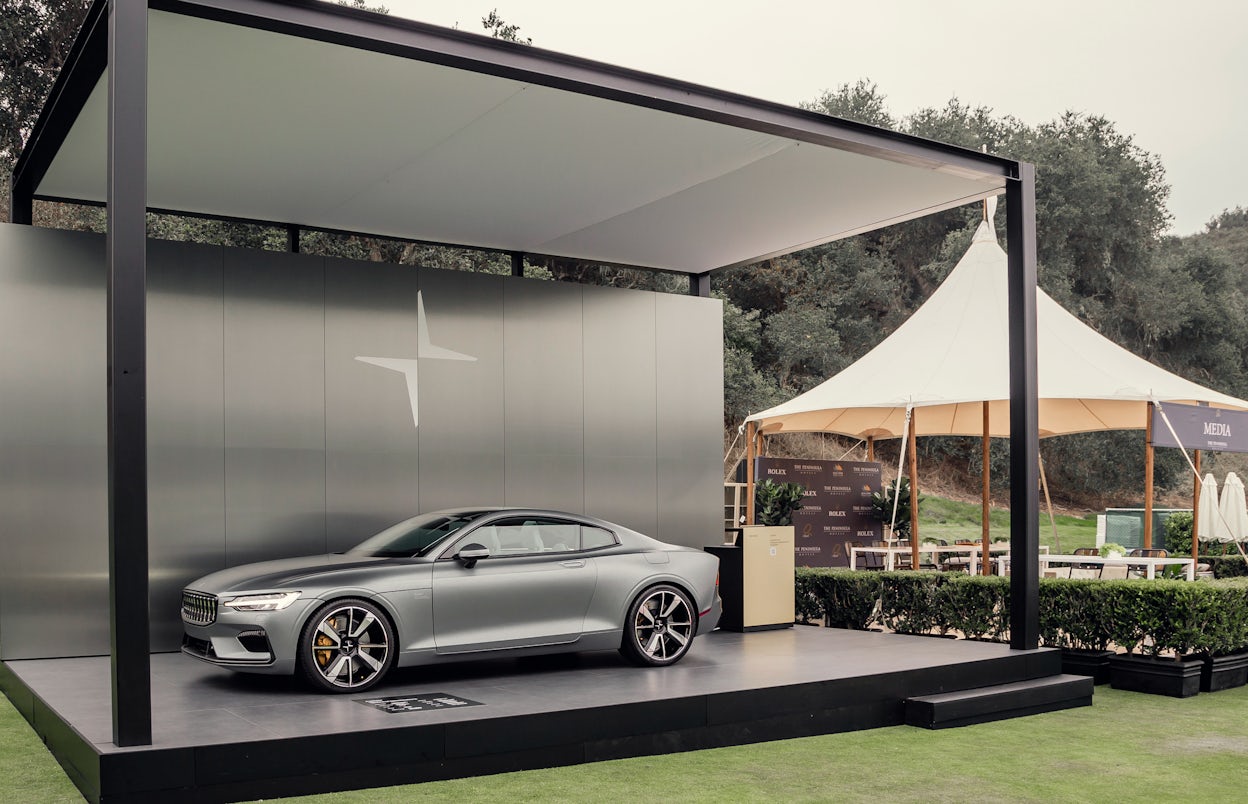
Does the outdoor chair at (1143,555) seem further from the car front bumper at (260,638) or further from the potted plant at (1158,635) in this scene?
the car front bumper at (260,638)

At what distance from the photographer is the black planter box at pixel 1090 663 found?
10.6 meters

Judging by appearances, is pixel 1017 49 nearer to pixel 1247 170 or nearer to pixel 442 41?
pixel 1247 170

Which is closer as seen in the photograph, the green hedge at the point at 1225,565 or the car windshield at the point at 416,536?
the car windshield at the point at 416,536

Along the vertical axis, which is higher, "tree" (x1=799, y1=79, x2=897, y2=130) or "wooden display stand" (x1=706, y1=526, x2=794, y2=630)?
"tree" (x1=799, y1=79, x2=897, y2=130)

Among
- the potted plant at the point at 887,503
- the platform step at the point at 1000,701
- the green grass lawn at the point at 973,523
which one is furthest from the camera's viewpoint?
the green grass lawn at the point at 973,523

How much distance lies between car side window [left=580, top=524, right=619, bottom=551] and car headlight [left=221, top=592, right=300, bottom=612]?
240cm

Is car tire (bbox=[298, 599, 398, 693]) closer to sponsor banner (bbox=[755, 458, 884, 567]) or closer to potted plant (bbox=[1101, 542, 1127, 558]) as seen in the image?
sponsor banner (bbox=[755, 458, 884, 567])

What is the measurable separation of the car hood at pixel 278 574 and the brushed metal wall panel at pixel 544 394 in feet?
13.3

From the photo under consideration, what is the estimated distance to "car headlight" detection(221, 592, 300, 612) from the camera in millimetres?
7551

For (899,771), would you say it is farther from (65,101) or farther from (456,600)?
(65,101)

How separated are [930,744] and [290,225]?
858 cm

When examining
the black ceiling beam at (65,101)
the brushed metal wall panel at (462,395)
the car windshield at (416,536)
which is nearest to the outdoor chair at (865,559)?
the brushed metal wall panel at (462,395)

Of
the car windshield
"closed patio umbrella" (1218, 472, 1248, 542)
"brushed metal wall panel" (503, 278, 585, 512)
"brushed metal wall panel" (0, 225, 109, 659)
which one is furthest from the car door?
"closed patio umbrella" (1218, 472, 1248, 542)

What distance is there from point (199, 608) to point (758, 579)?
5.76 m
